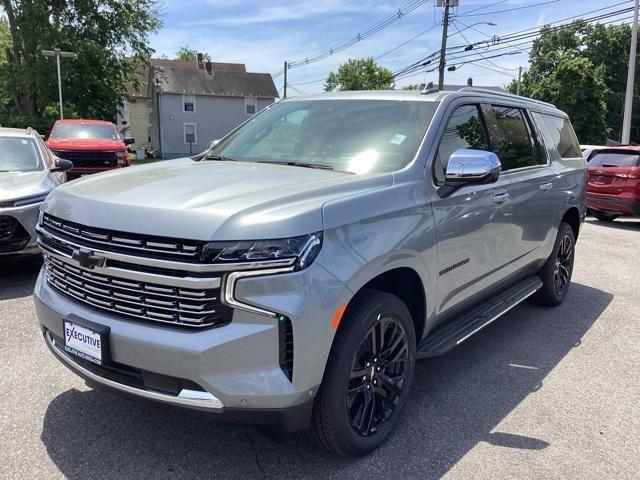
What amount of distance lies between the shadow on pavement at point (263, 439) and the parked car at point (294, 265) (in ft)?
0.68

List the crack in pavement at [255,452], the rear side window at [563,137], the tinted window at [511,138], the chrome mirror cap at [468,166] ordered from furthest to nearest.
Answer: the rear side window at [563,137] < the tinted window at [511,138] < the chrome mirror cap at [468,166] < the crack in pavement at [255,452]

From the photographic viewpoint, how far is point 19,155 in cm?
705

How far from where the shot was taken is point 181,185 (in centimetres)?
285

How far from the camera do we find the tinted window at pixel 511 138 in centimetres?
434

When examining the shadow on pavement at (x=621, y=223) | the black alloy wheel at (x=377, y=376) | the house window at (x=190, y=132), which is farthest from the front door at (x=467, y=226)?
the house window at (x=190, y=132)

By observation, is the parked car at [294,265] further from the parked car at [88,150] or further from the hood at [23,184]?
the parked car at [88,150]

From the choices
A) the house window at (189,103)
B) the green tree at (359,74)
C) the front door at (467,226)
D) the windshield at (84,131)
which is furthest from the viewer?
the green tree at (359,74)

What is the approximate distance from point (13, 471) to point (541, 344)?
13.1ft

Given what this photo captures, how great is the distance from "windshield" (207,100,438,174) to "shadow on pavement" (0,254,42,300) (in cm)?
286

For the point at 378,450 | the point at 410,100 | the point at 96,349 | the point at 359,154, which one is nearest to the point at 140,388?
the point at 96,349

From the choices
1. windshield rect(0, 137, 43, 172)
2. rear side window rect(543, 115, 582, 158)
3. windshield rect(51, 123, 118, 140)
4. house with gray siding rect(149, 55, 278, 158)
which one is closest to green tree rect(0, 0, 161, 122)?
house with gray siding rect(149, 55, 278, 158)

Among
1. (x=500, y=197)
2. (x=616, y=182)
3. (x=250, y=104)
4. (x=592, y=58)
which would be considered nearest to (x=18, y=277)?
(x=500, y=197)

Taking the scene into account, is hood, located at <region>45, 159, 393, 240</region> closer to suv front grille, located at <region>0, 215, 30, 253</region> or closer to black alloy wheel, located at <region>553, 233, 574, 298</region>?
suv front grille, located at <region>0, 215, 30, 253</region>

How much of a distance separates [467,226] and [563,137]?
2.93m
